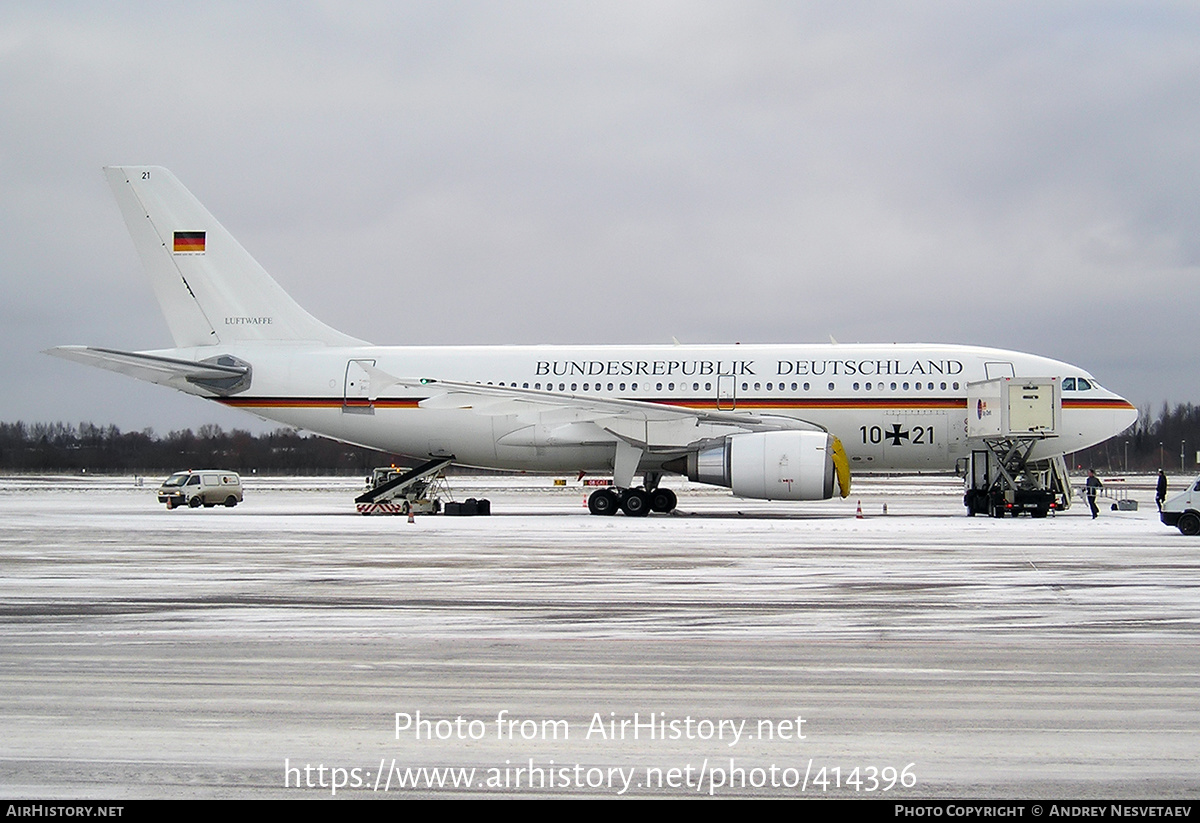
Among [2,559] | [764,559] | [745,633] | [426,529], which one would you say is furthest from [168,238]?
[745,633]

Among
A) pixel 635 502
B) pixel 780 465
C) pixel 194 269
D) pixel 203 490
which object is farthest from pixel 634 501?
pixel 203 490

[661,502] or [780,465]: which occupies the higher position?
[780,465]

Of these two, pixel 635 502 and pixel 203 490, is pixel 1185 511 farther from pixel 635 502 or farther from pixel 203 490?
pixel 203 490

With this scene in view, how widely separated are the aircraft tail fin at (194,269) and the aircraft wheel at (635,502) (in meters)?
9.76

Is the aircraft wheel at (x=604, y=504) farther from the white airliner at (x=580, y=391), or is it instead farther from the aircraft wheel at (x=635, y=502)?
the aircraft wheel at (x=635, y=502)

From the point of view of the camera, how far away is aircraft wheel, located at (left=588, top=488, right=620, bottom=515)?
27203 mm

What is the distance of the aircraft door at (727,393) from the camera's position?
27.1 m

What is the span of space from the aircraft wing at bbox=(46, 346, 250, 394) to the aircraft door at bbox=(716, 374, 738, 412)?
40.9 feet

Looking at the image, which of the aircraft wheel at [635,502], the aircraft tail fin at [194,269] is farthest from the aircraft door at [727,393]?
the aircraft tail fin at [194,269]

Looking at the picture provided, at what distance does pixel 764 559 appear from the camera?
15133mm

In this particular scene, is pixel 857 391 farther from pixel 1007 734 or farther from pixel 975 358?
pixel 1007 734

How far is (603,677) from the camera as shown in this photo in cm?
722

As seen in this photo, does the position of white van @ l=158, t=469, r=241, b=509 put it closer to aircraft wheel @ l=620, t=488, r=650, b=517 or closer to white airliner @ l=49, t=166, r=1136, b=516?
white airliner @ l=49, t=166, r=1136, b=516

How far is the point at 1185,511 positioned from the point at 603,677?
16.9 m
